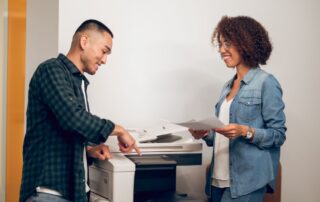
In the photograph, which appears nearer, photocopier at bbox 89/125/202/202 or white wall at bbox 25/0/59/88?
photocopier at bbox 89/125/202/202

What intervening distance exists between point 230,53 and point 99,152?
84 cm

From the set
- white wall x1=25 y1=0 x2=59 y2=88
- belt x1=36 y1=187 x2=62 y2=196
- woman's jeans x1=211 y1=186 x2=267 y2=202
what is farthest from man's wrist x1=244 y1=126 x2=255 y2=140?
white wall x1=25 y1=0 x2=59 y2=88

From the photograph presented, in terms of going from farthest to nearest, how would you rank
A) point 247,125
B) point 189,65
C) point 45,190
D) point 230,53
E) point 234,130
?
1. point 189,65
2. point 230,53
3. point 247,125
4. point 234,130
5. point 45,190

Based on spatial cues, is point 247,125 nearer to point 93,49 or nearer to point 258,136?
point 258,136

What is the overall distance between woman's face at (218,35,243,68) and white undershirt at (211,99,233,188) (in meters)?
0.20

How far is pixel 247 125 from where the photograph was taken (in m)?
1.88

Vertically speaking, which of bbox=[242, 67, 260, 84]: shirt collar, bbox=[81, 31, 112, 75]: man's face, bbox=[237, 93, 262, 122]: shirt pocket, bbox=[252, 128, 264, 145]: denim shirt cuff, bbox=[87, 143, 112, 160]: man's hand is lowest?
bbox=[87, 143, 112, 160]: man's hand

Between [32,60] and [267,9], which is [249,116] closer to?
[267,9]

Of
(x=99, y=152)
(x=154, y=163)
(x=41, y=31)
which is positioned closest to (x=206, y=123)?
(x=154, y=163)

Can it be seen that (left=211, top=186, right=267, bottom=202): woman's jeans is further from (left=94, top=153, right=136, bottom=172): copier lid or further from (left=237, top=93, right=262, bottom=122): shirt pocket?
(left=94, top=153, right=136, bottom=172): copier lid

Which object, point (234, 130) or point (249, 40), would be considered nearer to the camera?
point (234, 130)

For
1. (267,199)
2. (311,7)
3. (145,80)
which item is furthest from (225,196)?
(311,7)

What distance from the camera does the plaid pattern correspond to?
1.47 metres

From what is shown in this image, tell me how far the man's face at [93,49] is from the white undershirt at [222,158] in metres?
0.69
